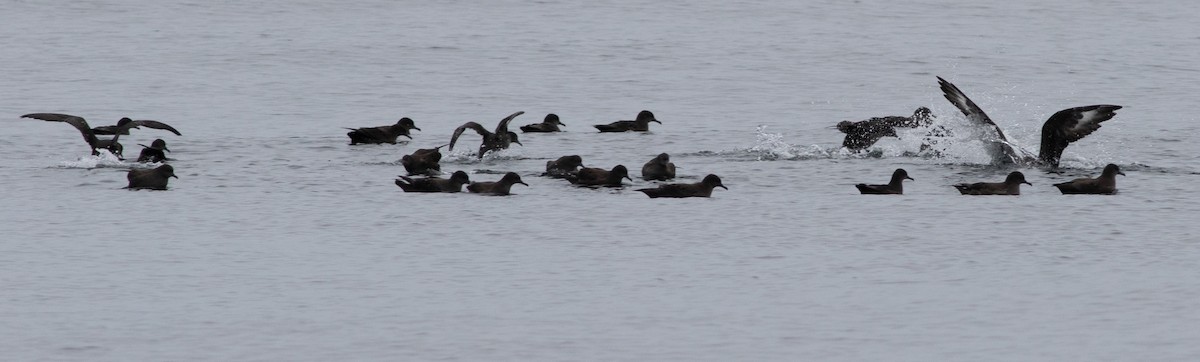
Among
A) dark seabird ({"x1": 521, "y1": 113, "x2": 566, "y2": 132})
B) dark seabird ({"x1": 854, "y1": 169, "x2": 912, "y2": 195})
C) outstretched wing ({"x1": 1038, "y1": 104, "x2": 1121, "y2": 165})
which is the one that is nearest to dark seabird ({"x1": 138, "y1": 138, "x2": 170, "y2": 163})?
dark seabird ({"x1": 521, "y1": 113, "x2": 566, "y2": 132})

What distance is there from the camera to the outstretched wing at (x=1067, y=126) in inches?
858

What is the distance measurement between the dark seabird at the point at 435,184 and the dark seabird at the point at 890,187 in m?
4.37

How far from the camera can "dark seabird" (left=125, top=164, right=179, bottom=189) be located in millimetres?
19672

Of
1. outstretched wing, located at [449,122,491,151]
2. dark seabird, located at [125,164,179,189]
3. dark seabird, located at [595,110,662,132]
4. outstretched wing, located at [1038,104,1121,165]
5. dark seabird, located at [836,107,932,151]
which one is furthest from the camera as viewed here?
dark seabird, located at [595,110,662,132]

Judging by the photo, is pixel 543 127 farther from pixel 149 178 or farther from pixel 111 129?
pixel 149 178

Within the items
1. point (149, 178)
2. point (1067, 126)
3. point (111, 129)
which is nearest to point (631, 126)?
point (1067, 126)

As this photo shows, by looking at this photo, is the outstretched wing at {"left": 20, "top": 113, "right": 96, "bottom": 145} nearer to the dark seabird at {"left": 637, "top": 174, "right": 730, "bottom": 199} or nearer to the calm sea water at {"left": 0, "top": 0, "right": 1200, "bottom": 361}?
the calm sea water at {"left": 0, "top": 0, "right": 1200, "bottom": 361}

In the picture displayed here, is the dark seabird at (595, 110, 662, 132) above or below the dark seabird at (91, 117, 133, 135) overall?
above

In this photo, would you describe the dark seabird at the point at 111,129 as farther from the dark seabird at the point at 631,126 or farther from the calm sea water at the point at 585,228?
the dark seabird at the point at 631,126

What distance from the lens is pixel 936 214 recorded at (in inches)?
701

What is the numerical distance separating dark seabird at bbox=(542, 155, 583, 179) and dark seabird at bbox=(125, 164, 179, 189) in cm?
450

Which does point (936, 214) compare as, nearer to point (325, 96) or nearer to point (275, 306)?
point (275, 306)

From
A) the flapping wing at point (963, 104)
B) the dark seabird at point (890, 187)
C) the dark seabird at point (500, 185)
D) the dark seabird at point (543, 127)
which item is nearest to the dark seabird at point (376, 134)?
the dark seabird at point (543, 127)

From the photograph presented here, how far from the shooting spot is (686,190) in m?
19.2
